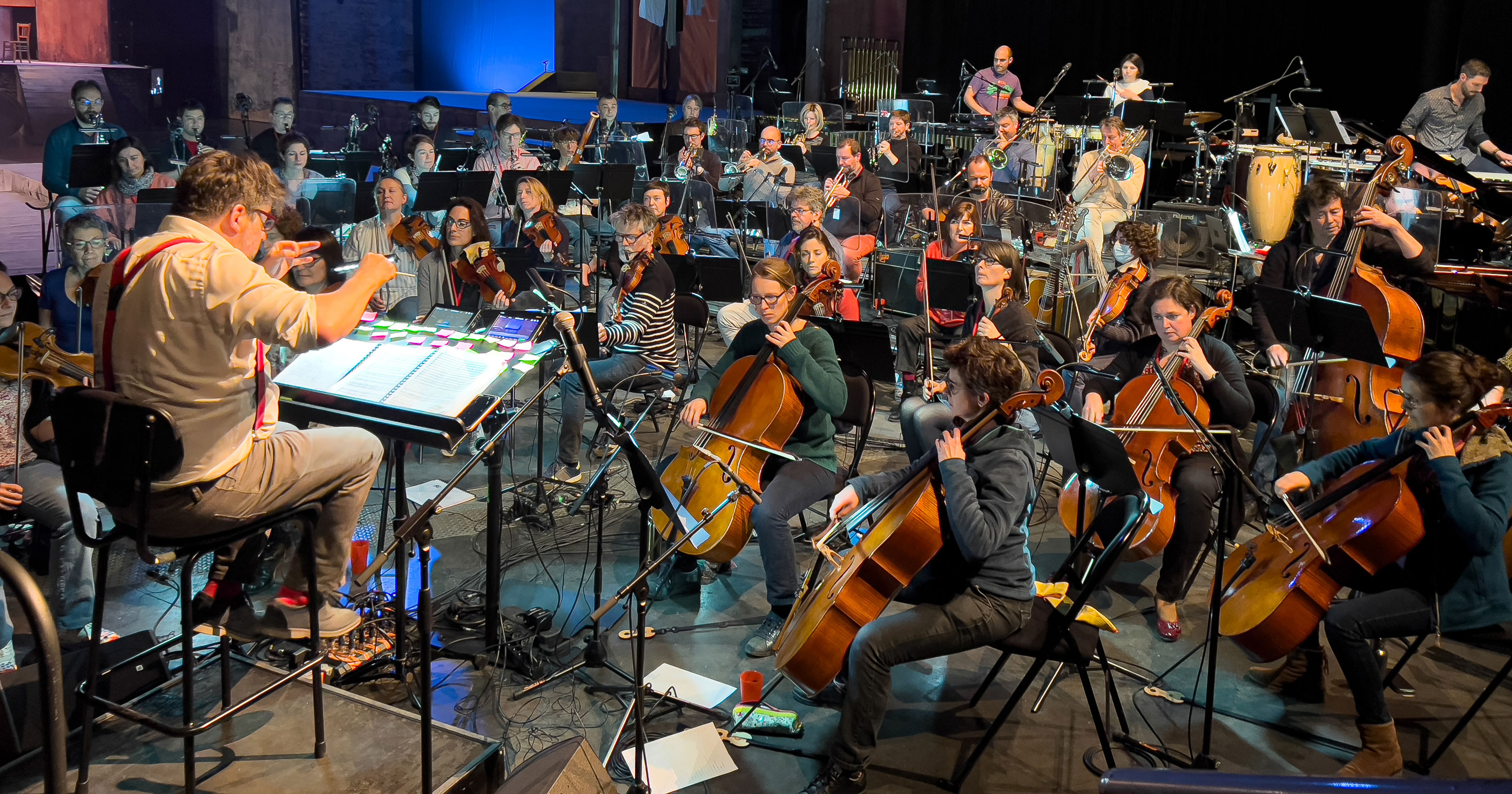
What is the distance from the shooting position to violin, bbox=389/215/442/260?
639 cm

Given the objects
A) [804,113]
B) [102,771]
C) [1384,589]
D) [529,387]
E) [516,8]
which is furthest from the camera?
[516,8]

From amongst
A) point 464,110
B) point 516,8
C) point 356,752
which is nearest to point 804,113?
point 464,110

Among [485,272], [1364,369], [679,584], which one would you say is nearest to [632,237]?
[485,272]

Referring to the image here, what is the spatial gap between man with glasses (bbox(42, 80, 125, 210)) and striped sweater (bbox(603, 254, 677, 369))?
502 centimetres

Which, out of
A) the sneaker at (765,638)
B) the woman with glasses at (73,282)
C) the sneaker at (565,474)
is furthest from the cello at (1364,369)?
the woman with glasses at (73,282)

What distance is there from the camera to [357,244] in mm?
6582

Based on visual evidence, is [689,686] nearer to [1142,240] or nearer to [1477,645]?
[1477,645]

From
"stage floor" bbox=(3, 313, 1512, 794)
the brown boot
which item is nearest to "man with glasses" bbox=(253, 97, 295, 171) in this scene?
"stage floor" bbox=(3, 313, 1512, 794)

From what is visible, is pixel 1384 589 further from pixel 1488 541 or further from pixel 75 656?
pixel 75 656

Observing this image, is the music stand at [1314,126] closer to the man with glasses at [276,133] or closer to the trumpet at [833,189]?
the trumpet at [833,189]

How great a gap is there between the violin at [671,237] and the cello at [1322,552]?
428cm

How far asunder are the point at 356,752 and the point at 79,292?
2.88m

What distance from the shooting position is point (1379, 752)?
328cm

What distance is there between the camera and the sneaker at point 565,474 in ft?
18.3
